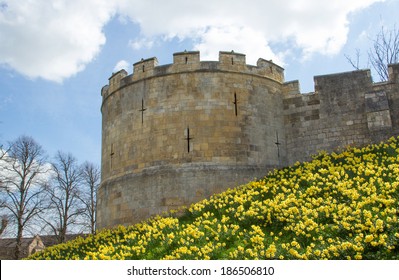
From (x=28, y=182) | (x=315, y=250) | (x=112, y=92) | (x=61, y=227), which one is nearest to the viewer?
(x=315, y=250)

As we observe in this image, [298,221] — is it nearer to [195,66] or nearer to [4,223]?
[195,66]

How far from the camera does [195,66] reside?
15859 millimetres

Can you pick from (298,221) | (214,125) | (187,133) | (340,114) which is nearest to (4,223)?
(187,133)

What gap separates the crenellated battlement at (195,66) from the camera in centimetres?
1588

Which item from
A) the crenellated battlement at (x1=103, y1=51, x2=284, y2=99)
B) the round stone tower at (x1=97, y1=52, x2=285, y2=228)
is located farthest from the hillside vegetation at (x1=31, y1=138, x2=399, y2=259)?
the crenellated battlement at (x1=103, y1=51, x2=284, y2=99)

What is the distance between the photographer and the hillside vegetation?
26.7 ft

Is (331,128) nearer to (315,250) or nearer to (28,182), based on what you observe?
(315,250)

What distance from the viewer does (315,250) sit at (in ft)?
26.2

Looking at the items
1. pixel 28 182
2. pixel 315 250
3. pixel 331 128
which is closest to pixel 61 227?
pixel 28 182

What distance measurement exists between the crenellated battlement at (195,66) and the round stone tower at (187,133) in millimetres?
37

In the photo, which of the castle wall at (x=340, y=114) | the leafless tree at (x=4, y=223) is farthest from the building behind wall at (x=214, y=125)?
the leafless tree at (x=4, y=223)

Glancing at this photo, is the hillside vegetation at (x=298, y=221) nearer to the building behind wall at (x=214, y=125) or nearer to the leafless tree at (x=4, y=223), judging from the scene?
the building behind wall at (x=214, y=125)

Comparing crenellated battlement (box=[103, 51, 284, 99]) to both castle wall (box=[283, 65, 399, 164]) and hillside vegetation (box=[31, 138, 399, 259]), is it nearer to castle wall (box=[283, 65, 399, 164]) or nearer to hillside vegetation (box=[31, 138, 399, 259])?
castle wall (box=[283, 65, 399, 164])

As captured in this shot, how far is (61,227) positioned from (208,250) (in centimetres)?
2184
